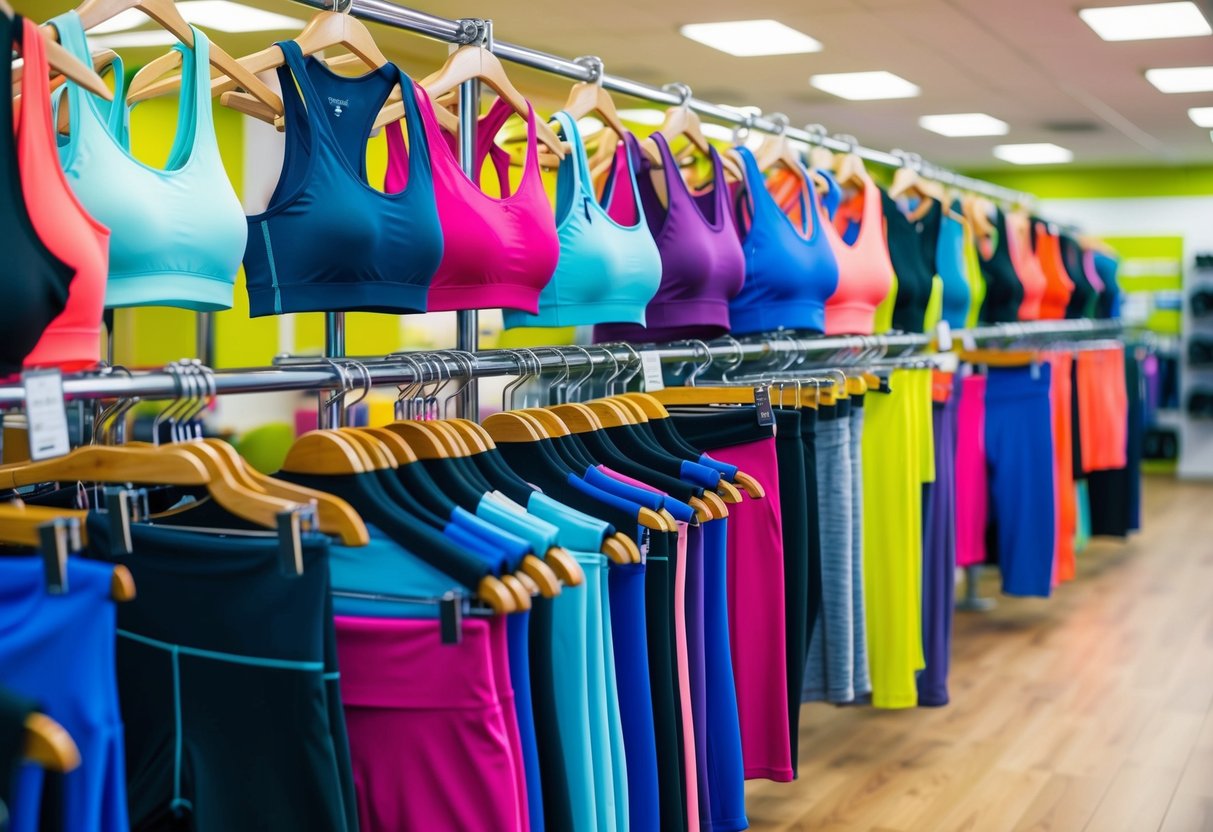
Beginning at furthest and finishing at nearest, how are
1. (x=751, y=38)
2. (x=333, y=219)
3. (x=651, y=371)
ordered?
1. (x=751, y=38)
2. (x=651, y=371)
3. (x=333, y=219)

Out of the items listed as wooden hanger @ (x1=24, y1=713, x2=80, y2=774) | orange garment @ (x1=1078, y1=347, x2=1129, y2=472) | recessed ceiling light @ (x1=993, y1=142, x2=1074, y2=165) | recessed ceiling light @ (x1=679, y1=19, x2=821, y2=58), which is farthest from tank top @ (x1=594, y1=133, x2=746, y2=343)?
recessed ceiling light @ (x1=993, y1=142, x2=1074, y2=165)

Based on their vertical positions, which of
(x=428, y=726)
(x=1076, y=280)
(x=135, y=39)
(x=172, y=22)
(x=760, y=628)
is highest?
(x=135, y=39)

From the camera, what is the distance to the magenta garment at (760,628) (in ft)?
8.75

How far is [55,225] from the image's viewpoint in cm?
150

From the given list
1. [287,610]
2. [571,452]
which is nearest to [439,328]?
[571,452]

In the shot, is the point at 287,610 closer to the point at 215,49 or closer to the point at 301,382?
the point at 301,382

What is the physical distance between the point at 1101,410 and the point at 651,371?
431cm

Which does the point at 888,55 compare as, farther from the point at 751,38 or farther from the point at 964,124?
the point at 964,124

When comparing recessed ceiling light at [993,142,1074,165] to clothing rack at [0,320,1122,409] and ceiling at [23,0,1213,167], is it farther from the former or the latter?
clothing rack at [0,320,1122,409]

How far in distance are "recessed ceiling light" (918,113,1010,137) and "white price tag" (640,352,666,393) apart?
25.9ft

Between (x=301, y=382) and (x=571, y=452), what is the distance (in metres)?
0.52

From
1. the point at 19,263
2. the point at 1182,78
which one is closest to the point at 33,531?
the point at 19,263

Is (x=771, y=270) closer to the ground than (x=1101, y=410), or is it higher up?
higher up

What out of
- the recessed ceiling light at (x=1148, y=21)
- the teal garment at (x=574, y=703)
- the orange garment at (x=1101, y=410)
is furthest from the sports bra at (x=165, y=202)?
the recessed ceiling light at (x=1148, y=21)
